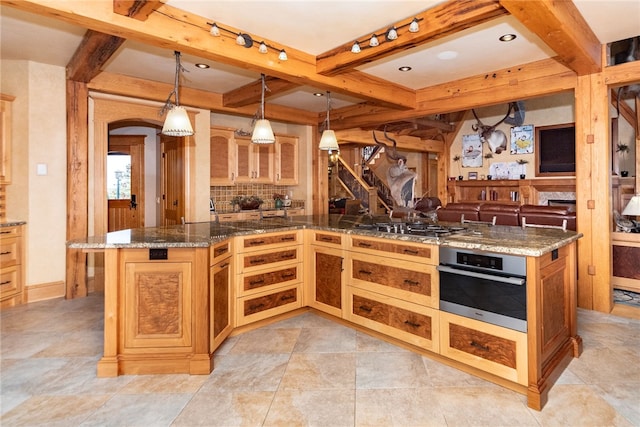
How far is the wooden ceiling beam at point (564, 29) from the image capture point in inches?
88.3

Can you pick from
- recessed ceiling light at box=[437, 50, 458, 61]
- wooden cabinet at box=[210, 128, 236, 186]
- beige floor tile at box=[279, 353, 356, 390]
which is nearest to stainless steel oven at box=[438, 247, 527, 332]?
beige floor tile at box=[279, 353, 356, 390]

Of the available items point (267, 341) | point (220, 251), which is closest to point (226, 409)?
point (267, 341)

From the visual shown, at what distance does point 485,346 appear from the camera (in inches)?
89.9

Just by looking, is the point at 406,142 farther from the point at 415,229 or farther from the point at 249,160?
the point at 415,229

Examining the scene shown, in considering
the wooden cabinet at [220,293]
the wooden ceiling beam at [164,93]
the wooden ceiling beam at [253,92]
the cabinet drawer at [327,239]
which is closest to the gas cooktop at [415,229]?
the cabinet drawer at [327,239]

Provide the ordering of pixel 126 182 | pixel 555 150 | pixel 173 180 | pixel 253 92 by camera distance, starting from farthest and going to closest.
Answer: pixel 555 150 < pixel 126 182 < pixel 173 180 < pixel 253 92

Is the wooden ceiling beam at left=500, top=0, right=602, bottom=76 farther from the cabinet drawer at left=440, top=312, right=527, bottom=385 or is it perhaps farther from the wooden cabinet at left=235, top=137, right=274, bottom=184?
the wooden cabinet at left=235, top=137, right=274, bottom=184

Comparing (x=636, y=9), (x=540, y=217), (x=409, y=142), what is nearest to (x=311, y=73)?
(x=636, y=9)

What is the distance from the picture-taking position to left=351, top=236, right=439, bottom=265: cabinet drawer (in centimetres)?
258

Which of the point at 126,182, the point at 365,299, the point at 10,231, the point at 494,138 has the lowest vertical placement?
the point at 365,299

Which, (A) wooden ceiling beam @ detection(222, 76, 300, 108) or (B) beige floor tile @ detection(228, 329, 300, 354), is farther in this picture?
(A) wooden ceiling beam @ detection(222, 76, 300, 108)

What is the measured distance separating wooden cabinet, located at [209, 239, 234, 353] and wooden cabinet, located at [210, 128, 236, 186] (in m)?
3.08

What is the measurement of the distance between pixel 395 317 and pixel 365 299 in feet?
1.03

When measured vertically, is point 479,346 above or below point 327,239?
below
